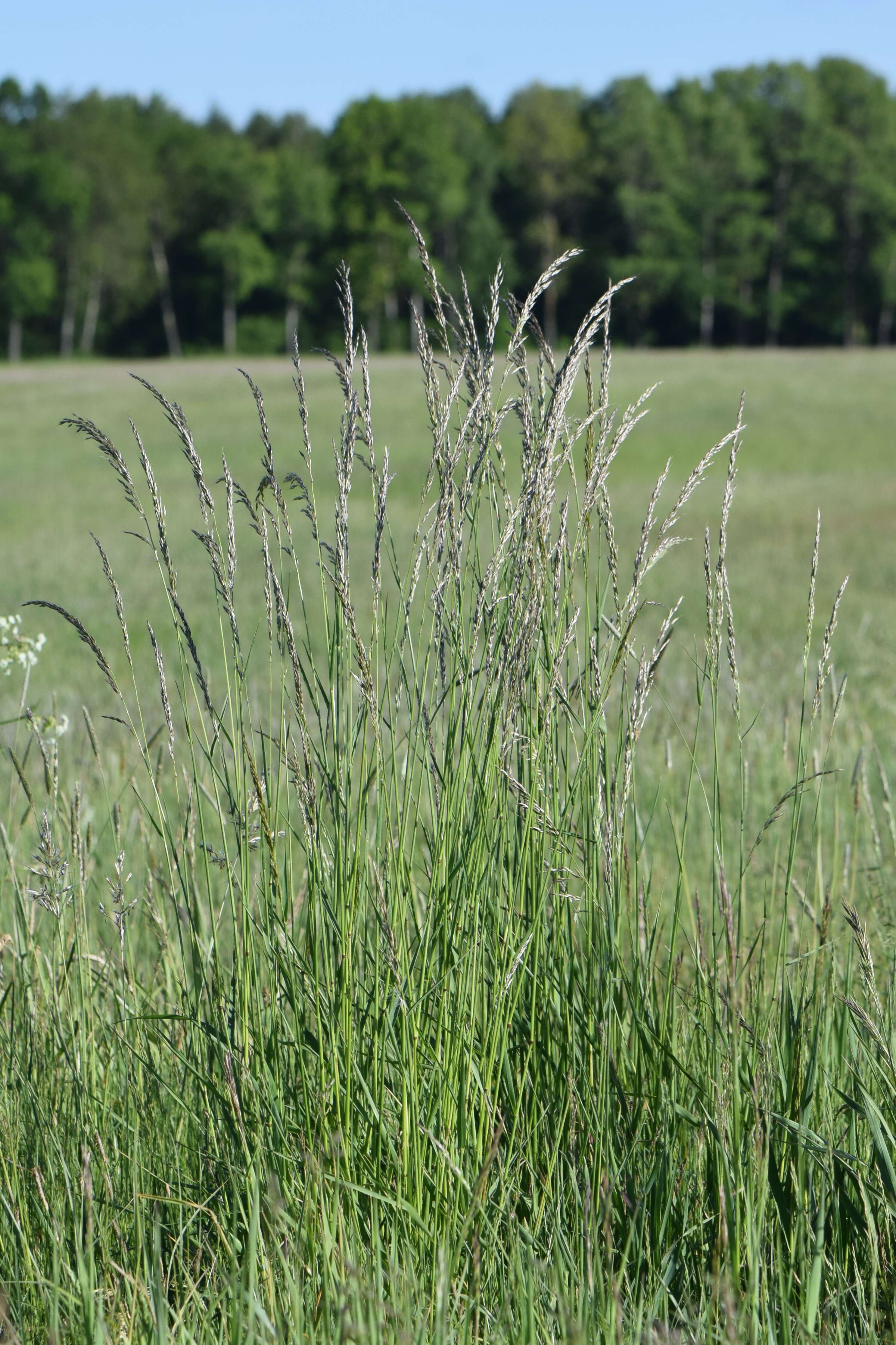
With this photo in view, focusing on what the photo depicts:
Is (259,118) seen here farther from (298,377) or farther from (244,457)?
(298,377)

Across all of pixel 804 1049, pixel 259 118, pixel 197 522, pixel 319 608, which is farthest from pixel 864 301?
pixel 804 1049

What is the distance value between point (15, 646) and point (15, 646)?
0.4 inches

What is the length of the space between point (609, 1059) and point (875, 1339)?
0.41 metres

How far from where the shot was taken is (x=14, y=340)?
5841 centimetres

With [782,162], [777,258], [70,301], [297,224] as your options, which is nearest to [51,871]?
[70,301]

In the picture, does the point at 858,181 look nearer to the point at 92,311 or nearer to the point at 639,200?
the point at 639,200

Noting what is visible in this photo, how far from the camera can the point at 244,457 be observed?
71.7ft

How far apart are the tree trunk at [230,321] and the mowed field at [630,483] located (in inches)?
927

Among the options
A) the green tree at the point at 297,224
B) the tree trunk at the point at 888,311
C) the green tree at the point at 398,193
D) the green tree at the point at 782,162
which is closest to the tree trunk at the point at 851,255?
the tree trunk at the point at 888,311

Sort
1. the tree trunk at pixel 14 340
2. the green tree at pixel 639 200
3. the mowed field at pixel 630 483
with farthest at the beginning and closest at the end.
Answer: the green tree at pixel 639 200 → the tree trunk at pixel 14 340 → the mowed field at pixel 630 483

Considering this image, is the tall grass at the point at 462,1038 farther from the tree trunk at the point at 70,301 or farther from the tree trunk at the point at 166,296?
the tree trunk at the point at 166,296

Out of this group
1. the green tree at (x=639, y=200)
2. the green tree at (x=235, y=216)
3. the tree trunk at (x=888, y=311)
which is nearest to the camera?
the tree trunk at (x=888, y=311)

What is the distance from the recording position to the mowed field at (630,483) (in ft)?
28.9

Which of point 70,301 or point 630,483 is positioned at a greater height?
point 70,301
